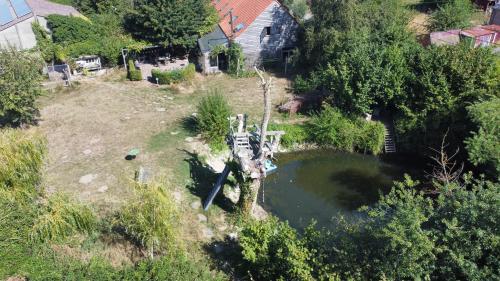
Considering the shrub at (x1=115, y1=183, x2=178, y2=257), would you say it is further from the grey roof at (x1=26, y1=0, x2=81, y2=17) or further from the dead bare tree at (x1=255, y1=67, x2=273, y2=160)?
the grey roof at (x1=26, y1=0, x2=81, y2=17)

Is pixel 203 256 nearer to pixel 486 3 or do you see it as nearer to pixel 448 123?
pixel 448 123

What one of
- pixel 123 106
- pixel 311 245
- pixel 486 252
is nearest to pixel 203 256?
pixel 311 245

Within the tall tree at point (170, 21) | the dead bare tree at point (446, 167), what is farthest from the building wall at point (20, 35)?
the dead bare tree at point (446, 167)

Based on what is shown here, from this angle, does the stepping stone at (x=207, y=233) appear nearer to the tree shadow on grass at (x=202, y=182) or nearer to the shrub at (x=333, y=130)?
the tree shadow on grass at (x=202, y=182)

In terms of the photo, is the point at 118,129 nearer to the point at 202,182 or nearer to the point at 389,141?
the point at 202,182

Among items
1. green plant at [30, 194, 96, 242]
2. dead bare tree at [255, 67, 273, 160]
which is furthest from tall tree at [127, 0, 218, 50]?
green plant at [30, 194, 96, 242]

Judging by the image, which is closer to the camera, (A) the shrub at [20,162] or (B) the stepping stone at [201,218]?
(A) the shrub at [20,162]
